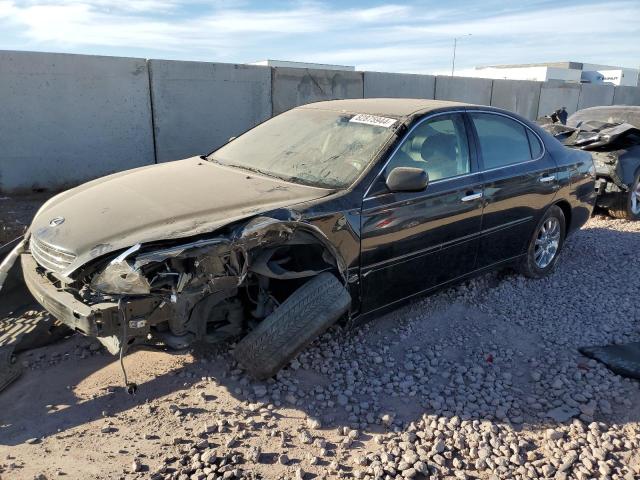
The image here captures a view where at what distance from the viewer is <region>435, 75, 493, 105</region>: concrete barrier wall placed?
1427 cm

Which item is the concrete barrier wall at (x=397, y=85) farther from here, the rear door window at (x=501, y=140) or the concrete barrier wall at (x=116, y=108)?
the rear door window at (x=501, y=140)

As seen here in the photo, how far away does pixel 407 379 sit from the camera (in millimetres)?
3459

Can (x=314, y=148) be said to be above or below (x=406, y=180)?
above

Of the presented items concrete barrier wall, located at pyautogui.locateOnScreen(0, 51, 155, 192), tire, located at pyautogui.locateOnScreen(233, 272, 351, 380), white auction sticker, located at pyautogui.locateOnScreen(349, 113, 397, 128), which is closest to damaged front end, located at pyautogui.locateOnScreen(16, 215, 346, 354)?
tire, located at pyautogui.locateOnScreen(233, 272, 351, 380)

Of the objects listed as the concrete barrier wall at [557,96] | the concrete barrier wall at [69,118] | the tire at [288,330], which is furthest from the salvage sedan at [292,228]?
the concrete barrier wall at [557,96]

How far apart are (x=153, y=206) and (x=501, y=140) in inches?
119

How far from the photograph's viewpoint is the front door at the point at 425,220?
3.60m

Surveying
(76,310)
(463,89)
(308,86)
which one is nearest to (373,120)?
(76,310)

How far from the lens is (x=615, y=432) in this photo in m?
3.03

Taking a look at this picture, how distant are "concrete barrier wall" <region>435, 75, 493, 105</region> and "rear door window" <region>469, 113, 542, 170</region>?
9628 millimetres

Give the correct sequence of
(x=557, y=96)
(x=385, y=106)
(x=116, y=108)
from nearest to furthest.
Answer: (x=385, y=106) < (x=116, y=108) < (x=557, y=96)

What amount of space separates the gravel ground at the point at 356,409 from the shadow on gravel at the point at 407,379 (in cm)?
1

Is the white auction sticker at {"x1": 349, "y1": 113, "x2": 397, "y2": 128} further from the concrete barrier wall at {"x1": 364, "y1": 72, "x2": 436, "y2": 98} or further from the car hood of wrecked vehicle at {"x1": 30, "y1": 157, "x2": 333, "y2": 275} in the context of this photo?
the concrete barrier wall at {"x1": 364, "y1": 72, "x2": 436, "y2": 98}

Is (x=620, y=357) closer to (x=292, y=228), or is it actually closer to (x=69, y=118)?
(x=292, y=228)
